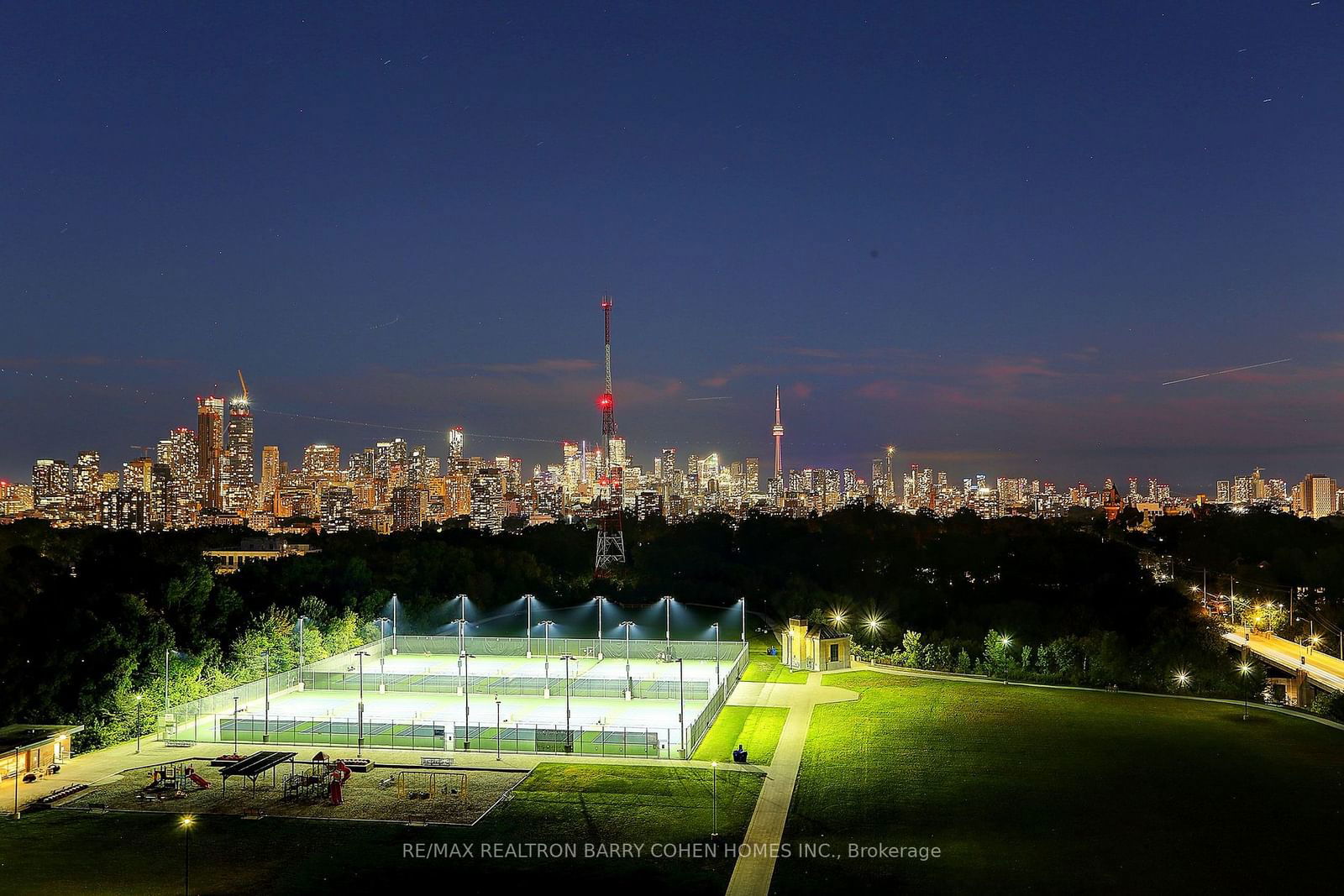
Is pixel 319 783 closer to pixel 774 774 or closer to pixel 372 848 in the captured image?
pixel 372 848

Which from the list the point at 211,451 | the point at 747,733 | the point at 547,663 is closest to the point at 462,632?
the point at 547,663

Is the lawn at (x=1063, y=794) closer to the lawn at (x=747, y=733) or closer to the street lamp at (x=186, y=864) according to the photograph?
the lawn at (x=747, y=733)

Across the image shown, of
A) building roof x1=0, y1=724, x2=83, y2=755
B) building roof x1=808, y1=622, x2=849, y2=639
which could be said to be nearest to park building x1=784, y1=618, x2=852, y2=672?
building roof x1=808, y1=622, x2=849, y2=639

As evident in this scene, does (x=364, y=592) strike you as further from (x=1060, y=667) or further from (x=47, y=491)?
(x=47, y=491)

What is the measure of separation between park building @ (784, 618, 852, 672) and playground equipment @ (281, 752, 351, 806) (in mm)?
19631

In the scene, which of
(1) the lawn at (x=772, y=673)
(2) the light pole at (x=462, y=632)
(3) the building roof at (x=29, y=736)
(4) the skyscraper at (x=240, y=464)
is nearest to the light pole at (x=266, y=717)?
(3) the building roof at (x=29, y=736)

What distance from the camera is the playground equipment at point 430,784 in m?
21.4

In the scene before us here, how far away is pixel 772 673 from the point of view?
37312 mm

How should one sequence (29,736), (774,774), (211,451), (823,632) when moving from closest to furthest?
1. (29,736)
2. (774,774)
3. (823,632)
4. (211,451)

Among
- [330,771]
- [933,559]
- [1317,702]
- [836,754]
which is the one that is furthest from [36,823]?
[933,559]

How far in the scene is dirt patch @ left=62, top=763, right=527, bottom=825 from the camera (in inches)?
802

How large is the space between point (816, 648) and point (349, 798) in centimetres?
2064

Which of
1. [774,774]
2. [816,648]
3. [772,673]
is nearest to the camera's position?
[774,774]

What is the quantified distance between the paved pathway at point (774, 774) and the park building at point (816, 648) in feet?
2.51
